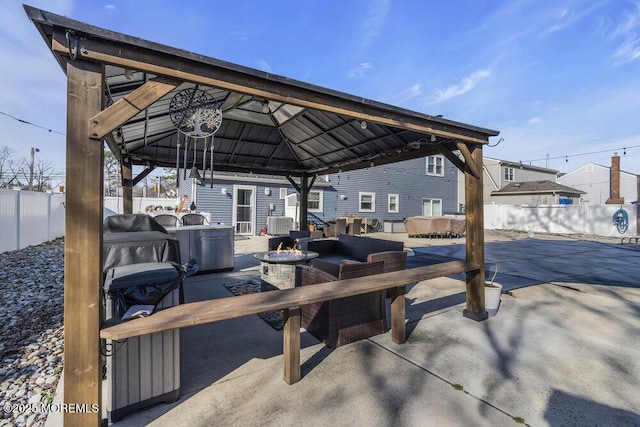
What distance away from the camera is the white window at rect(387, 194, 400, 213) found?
16.8 metres

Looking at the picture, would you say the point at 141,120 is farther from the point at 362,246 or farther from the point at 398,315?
the point at 398,315

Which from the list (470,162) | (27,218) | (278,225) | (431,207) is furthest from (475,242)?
(431,207)

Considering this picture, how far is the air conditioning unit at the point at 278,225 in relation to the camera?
1249cm

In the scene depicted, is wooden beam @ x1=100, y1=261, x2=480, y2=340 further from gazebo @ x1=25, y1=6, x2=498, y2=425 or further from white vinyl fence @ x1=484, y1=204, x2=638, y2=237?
white vinyl fence @ x1=484, y1=204, x2=638, y2=237

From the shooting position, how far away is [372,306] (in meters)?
3.32

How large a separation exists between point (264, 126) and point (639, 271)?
31.1 feet

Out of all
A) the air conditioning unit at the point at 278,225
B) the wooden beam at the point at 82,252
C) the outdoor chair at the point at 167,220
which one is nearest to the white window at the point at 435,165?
the air conditioning unit at the point at 278,225

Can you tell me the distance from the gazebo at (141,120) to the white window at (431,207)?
13332 mm

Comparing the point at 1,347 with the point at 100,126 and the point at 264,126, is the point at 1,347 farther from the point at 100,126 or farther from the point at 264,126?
the point at 264,126

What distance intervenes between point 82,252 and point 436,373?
2.81m

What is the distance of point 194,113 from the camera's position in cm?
369

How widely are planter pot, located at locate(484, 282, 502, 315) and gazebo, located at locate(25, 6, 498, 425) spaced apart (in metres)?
0.17

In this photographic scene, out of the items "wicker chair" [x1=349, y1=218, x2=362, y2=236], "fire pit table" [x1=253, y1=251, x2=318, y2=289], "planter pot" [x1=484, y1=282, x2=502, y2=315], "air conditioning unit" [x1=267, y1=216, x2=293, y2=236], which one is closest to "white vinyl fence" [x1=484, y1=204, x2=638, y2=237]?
"wicker chair" [x1=349, y1=218, x2=362, y2=236]

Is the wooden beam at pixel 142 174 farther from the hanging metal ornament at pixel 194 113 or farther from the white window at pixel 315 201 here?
the white window at pixel 315 201
